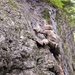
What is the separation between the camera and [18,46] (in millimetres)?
5051

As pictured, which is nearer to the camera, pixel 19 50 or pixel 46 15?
pixel 19 50

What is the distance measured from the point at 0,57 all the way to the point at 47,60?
1819 mm

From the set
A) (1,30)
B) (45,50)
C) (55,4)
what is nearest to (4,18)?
(1,30)

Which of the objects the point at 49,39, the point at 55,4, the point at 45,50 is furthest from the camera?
the point at 55,4

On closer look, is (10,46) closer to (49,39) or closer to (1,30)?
(1,30)

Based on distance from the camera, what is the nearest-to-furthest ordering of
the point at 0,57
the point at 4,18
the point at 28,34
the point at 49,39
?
the point at 0,57, the point at 4,18, the point at 28,34, the point at 49,39

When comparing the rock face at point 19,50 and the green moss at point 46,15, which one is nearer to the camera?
the rock face at point 19,50

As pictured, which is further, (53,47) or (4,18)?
(53,47)

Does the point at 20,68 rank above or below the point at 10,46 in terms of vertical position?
below

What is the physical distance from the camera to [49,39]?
21.6 feet

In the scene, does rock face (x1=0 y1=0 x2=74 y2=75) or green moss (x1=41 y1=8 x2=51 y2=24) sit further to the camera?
green moss (x1=41 y1=8 x2=51 y2=24)

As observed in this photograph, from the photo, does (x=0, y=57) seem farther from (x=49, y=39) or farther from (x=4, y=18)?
(x=49, y=39)

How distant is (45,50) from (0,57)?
2.02m

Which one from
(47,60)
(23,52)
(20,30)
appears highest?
(20,30)
